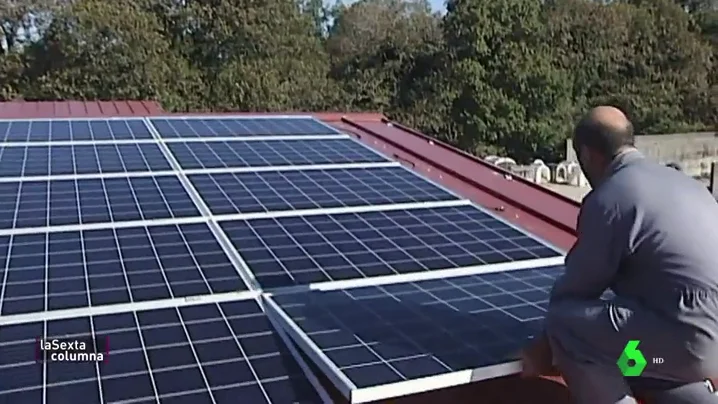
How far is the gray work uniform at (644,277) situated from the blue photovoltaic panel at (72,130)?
280 inches

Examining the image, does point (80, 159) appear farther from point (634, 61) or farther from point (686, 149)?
point (634, 61)

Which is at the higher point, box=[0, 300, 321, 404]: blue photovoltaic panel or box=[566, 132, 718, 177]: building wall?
box=[0, 300, 321, 404]: blue photovoltaic panel

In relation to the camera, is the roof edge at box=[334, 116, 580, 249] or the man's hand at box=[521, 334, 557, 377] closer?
the man's hand at box=[521, 334, 557, 377]

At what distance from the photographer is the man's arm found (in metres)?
3.36

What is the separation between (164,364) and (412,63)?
101 feet

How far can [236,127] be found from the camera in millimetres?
10297

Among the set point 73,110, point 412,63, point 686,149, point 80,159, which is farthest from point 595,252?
point 412,63

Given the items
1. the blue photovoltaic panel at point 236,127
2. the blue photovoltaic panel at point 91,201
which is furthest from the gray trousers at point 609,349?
the blue photovoltaic panel at point 236,127

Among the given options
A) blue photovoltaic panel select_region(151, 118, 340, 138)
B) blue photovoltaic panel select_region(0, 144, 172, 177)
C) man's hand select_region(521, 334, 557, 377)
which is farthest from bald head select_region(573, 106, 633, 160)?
blue photovoltaic panel select_region(151, 118, 340, 138)

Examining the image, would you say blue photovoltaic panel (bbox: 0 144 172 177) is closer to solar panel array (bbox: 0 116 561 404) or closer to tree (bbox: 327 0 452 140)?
solar panel array (bbox: 0 116 561 404)

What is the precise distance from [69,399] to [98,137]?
6.26 metres

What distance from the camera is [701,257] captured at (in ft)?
10.9

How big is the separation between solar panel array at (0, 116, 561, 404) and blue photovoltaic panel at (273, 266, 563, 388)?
0.05 ft

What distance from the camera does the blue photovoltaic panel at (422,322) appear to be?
3.85m
